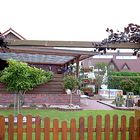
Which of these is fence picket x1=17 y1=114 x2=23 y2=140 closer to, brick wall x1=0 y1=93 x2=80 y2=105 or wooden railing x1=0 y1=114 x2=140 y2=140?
wooden railing x1=0 y1=114 x2=140 y2=140

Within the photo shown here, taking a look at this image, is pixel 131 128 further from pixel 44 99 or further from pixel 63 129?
pixel 44 99

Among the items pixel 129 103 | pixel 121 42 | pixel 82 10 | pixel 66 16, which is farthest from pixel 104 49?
pixel 129 103

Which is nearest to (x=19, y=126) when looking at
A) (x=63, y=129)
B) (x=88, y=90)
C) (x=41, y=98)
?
(x=63, y=129)

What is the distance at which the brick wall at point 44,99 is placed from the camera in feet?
60.3

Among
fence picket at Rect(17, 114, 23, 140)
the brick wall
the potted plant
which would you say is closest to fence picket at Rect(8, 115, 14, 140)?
fence picket at Rect(17, 114, 23, 140)

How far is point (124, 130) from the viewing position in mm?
6648

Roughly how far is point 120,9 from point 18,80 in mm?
4586

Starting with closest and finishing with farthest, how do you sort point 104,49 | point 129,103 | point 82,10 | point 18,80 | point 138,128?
1. point 104,49
2. point 138,128
3. point 82,10
4. point 18,80
5. point 129,103

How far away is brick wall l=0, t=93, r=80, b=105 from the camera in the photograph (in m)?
18.4

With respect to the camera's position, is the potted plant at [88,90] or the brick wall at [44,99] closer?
the brick wall at [44,99]

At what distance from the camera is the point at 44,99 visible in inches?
733

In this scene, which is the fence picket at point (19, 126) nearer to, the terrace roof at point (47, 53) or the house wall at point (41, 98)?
the terrace roof at point (47, 53)

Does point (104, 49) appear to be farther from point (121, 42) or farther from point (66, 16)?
point (66, 16)

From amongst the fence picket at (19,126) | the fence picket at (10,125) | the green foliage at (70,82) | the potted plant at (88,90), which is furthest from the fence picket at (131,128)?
the potted plant at (88,90)
